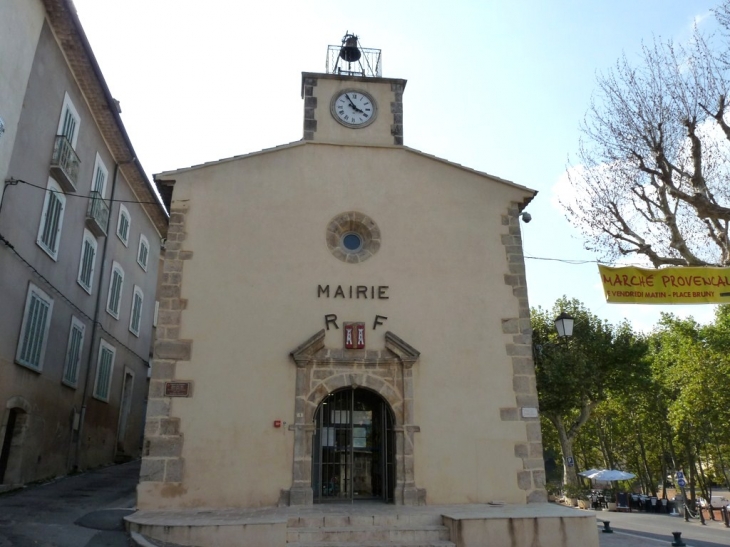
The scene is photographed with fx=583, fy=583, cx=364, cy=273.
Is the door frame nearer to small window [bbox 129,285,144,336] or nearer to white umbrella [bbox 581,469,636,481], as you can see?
small window [bbox 129,285,144,336]

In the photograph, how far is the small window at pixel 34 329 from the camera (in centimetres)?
1157

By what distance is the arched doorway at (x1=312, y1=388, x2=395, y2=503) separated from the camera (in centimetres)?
988

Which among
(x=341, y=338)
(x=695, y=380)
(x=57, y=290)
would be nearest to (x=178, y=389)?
(x=341, y=338)

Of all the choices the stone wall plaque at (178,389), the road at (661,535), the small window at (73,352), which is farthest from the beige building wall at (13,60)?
the road at (661,535)

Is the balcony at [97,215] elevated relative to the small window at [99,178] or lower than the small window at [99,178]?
lower

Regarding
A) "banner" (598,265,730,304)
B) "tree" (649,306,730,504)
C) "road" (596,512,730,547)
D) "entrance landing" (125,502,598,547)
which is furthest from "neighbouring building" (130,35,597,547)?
"tree" (649,306,730,504)

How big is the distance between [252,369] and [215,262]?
2.01 metres

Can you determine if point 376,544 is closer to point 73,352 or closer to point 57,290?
point 57,290

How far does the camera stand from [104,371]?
16.4 metres

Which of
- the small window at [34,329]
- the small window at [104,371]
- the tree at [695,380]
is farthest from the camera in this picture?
the tree at [695,380]

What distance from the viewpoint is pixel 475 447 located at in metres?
9.82

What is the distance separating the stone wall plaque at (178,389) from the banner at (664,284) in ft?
23.8

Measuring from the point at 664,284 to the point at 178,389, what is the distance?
8.43 meters

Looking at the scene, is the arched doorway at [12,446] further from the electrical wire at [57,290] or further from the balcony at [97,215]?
the balcony at [97,215]
